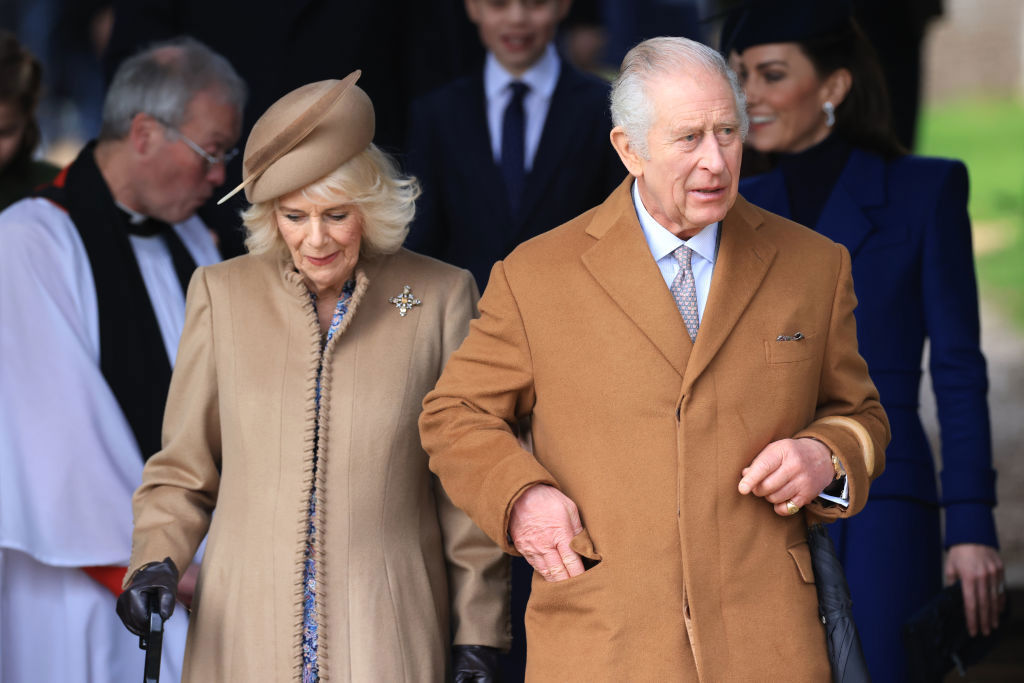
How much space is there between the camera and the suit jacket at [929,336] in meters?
3.21

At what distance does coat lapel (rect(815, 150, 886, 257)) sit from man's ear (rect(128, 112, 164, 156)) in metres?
1.84

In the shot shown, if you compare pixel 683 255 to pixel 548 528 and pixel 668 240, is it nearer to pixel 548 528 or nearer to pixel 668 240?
pixel 668 240

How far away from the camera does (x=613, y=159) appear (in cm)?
396

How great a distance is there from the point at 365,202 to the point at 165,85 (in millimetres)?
1298

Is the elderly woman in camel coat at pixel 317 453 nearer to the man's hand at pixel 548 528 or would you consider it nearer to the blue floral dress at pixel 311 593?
the blue floral dress at pixel 311 593

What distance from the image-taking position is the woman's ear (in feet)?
11.6

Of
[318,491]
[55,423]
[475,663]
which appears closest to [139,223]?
[55,423]

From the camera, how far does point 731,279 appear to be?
242 cm

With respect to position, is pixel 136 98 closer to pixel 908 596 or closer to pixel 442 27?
pixel 442 27

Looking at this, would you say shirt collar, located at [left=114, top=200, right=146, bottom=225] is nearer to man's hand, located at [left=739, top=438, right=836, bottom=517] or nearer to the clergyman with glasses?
the clergyman with glasses

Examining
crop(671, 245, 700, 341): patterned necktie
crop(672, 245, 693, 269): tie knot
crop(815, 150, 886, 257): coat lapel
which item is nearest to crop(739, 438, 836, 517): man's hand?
crop(671, 245, 700, 341): patterned necktie

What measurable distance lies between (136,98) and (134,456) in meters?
1.03

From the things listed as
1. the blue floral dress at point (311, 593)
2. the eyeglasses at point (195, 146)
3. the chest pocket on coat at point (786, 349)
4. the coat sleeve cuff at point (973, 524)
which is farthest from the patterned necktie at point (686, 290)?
the eyeglasses at point (195, 146)

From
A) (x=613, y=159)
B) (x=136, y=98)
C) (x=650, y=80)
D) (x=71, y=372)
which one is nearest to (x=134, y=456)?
(x=71, y=372)
